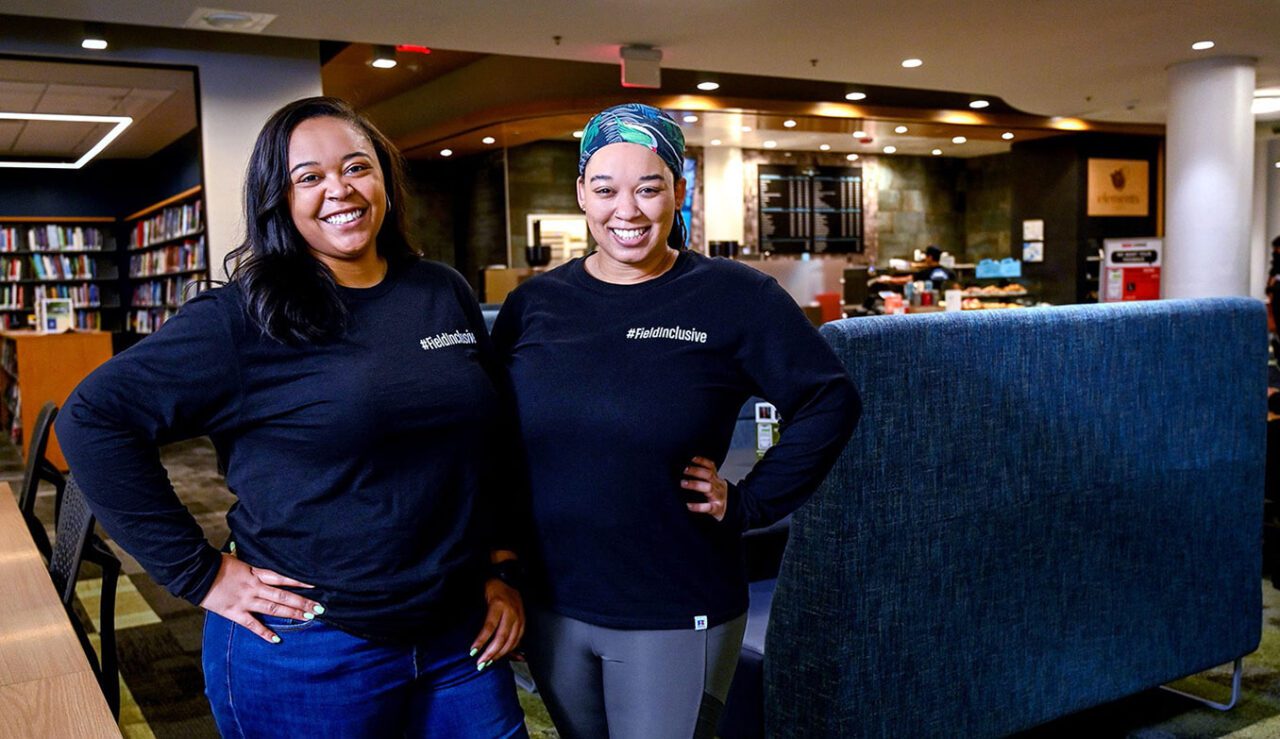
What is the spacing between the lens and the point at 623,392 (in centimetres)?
148

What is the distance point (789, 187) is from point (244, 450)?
12.8 m

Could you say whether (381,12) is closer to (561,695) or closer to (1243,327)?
(1243,327)

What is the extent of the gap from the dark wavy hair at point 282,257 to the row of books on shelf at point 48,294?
12.2 meters

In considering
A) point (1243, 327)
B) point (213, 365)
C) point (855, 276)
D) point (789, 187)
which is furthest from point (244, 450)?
point (789, 187)

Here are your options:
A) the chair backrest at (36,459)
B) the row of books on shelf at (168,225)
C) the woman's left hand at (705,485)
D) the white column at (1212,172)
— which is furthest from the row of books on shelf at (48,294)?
the woman's left hand at (705,485)

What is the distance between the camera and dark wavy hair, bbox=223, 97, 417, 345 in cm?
132

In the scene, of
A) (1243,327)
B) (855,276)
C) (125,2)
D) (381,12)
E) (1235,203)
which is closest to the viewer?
(1243,327)

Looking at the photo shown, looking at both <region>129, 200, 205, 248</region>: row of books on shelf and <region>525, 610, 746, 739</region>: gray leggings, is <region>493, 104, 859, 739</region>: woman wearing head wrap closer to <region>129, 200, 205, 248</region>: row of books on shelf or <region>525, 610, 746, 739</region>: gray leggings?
<region>525, 610, 746, 739</region>: gray leggings

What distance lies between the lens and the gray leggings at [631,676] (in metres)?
1.52

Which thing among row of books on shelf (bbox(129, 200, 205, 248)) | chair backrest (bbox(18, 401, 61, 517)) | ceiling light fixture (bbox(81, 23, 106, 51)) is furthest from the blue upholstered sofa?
row of books on shelf (bbox(129, 200, 205, 248))

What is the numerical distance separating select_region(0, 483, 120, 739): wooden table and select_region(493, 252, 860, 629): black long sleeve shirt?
2.01 ft

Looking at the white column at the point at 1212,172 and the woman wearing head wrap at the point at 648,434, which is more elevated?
the white column at the point at 1212,172

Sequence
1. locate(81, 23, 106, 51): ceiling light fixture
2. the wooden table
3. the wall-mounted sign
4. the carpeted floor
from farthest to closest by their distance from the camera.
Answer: the wall-mounted sign
locate(81, 23, 106, 51): ceiling light fixture
the carpeted floor
the wooden table

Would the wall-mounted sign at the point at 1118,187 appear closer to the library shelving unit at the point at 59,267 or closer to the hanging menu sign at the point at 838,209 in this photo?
the hanging menu sign at the point at 838,209
